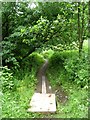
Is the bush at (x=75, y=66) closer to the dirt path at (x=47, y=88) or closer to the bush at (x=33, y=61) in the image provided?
the dirt path at (x=47, y=88)

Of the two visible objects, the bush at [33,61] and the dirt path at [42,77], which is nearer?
the dirt path at [42,77]

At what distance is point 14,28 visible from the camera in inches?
141

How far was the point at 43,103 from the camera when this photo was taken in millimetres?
2523

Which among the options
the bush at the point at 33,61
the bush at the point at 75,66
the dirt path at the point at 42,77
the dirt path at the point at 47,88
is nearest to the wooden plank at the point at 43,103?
the dirt path at the point at 47,88

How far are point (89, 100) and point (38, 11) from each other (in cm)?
198

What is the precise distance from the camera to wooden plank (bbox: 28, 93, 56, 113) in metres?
2.34

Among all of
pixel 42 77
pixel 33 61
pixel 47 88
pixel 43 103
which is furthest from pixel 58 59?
pixel 43 103

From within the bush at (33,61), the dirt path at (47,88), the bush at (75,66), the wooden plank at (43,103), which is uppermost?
the bush at (33,61)

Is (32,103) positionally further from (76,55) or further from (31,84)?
(76,55)

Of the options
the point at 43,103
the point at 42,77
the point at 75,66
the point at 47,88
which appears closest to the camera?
the point at 43,103

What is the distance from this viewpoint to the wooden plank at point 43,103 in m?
2.34

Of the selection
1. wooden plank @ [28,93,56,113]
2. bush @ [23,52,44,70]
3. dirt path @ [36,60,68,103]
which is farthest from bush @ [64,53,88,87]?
bush @ [23,52,44,70]

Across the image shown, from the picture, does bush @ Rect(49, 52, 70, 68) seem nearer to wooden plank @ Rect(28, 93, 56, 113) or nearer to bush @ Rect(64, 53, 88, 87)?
bush @ Rect(64, 53, 88, 87)

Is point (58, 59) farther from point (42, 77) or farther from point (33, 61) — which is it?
point (42, 77)
